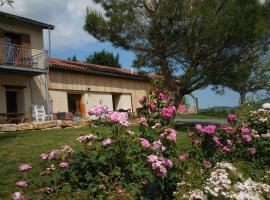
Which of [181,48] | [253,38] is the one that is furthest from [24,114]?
[253,38]

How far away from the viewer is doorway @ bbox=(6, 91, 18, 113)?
1898 cm

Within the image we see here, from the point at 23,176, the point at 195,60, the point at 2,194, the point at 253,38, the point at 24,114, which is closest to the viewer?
the point at 2,194

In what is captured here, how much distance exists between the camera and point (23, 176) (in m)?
5.94

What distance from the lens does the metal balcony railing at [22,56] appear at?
58.0 ft

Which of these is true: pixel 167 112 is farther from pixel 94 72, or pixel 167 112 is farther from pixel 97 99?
pixel 97 99

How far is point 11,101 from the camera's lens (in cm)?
1909

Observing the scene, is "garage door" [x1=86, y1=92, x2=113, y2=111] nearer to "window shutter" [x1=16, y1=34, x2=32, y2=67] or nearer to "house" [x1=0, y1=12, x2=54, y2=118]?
"house" [x1=0, y1=12, x2=54, y2=118]

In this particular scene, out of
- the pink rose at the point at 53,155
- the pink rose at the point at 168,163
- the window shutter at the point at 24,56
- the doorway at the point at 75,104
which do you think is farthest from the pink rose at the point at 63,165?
the doorway at the point at 75,104

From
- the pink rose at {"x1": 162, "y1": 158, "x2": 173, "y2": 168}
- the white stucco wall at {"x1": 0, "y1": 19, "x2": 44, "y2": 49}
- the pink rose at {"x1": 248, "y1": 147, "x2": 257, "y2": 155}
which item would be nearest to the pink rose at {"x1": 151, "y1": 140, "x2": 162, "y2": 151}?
the pink rose at {"x1": 162, "y1": 158, "x2": 173, "y2": 168}

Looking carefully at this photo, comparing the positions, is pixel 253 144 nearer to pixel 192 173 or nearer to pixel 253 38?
pixel 192 173

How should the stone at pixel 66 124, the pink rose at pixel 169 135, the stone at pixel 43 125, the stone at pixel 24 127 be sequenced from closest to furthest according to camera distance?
the pink rose at pixel 169 135 → the stone at pixel 24 127 → the stone at pixel 43 125 → the stone at pixel 66 124

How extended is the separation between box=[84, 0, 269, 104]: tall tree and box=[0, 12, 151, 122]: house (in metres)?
2.08

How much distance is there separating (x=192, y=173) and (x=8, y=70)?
1429 cm

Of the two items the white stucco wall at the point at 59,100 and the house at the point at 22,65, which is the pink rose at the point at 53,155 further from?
the white stucco wall at the point at 59,100
